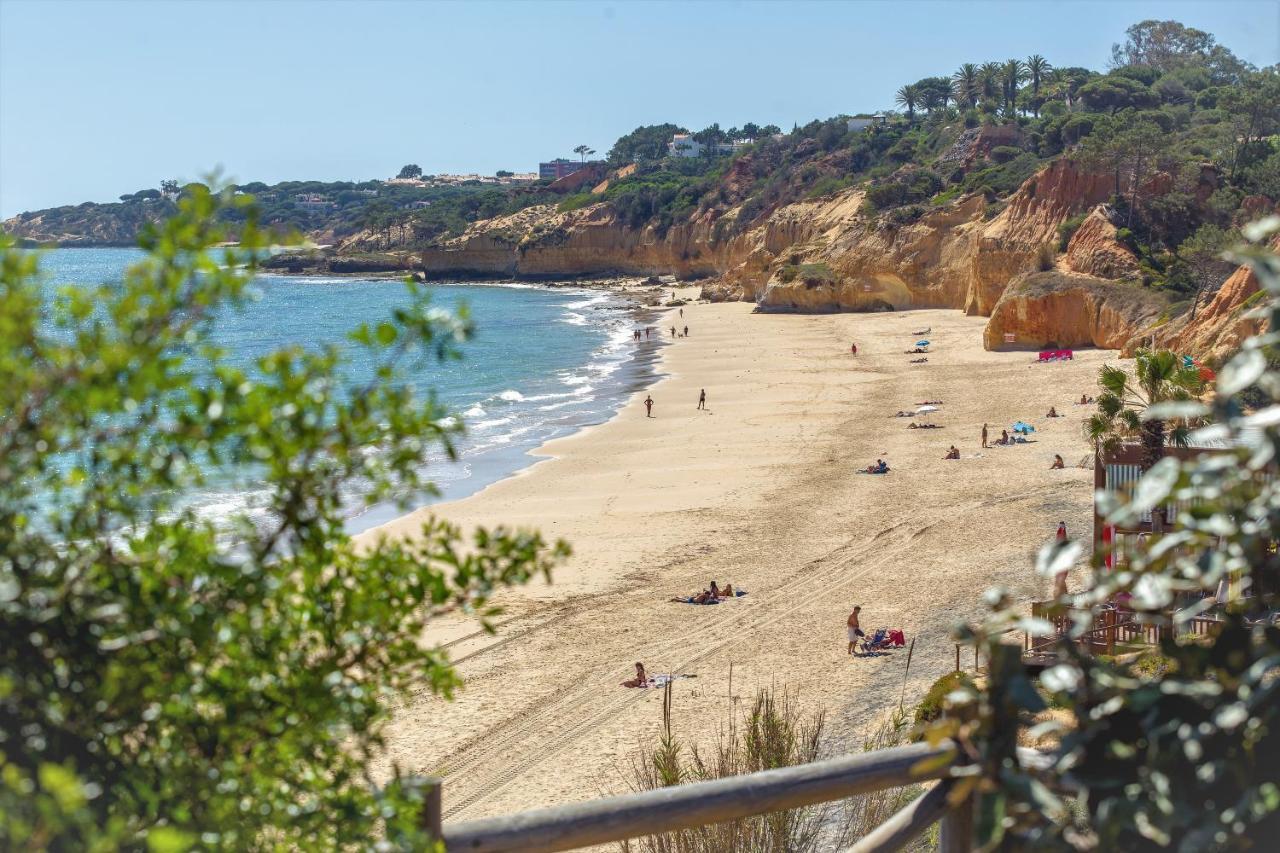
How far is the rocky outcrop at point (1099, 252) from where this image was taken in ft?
138

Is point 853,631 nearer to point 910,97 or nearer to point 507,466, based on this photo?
point 507,466

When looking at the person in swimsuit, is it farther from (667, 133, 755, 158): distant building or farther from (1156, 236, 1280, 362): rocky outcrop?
(667, 133, 755, 158): distant building

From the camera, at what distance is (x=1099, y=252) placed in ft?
142

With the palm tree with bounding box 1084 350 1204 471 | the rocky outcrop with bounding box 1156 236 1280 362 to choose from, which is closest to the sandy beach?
the palm tree with bounding box 1084 350 1204 471

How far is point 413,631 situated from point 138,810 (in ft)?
1.73

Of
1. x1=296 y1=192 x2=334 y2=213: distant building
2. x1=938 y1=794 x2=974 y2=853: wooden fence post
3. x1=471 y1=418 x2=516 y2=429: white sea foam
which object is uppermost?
x1=296 y1=192 x2=334 y2=213: distant building

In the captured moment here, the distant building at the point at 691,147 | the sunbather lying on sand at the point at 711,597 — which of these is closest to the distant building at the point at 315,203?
the distant building at the point at 691,147

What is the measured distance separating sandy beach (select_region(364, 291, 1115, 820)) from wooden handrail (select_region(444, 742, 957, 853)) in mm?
493

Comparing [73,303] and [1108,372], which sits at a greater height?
[73,303]

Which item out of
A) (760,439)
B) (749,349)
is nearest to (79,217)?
(749,349)

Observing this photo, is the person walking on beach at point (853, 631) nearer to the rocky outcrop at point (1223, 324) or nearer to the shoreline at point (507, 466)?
the shoreline at point (507, 466)

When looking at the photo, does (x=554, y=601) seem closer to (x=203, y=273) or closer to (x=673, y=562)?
(x=673, y=562)

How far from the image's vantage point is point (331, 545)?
2283 millimetres

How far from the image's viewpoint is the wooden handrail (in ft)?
10.1
